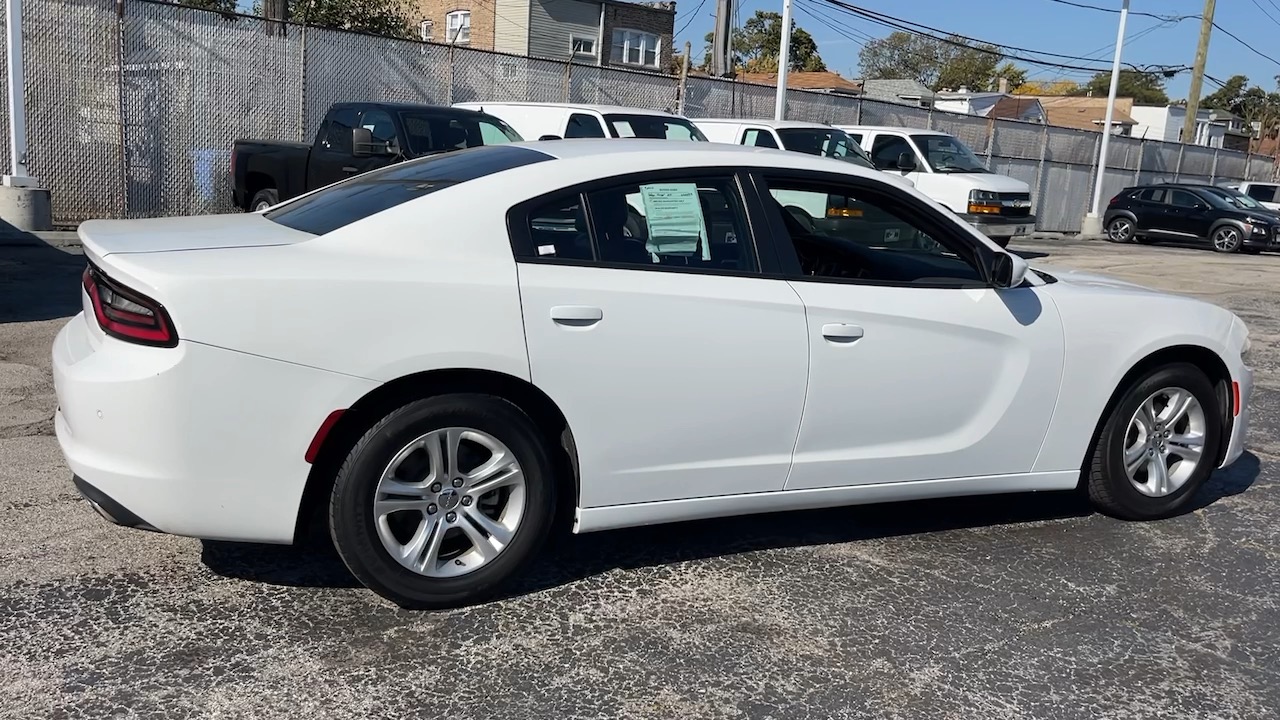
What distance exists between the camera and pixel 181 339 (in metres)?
3.33

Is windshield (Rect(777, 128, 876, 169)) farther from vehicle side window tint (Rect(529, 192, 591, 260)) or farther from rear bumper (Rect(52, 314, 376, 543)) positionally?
rear bumper (Rect(52, 314, 376, 543))

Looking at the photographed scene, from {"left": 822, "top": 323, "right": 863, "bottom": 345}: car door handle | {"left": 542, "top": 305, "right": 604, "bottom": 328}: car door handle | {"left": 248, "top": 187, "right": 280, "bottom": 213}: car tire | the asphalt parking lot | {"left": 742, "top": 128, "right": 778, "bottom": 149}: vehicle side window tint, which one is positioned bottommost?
the asphalt parking lot

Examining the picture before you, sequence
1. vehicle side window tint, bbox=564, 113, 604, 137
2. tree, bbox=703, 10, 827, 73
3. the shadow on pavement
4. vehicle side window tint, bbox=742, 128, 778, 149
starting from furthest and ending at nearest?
tree, bbox=703, 10, 827, 73 → vehicle side window tint, bbox=742, 128, 778, 149 → vehicle side window tint, bbox=564, 113, 604, 137 → the shadow on pavement

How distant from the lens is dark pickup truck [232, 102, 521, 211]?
11898 millimetres

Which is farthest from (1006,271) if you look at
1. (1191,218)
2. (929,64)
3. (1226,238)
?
(929,64)

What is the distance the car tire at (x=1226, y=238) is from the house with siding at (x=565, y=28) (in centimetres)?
2329

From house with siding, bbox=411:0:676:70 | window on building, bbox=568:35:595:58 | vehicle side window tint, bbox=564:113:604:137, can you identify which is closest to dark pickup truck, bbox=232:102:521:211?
vehicle side window tint, bbox=564:113:604:137

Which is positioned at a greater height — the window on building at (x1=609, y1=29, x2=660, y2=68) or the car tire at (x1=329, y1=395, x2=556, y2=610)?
the window on building at (x1=609, y1=29, x2=660, y2=68)

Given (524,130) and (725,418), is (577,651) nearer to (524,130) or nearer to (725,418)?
(725,418)

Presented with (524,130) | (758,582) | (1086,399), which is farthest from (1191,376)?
(524,130)

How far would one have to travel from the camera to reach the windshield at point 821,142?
1575 centimetres

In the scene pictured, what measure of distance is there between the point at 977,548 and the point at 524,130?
1109cm

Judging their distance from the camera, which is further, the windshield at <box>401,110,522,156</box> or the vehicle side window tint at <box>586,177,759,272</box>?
the windshield at <box>401,110,522,156</box>

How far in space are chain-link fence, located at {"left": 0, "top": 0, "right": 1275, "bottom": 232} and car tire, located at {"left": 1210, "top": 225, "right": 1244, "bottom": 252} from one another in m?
14.5
